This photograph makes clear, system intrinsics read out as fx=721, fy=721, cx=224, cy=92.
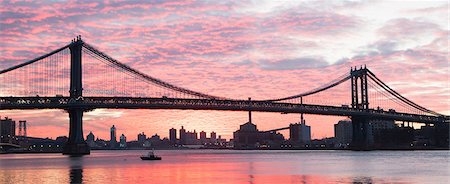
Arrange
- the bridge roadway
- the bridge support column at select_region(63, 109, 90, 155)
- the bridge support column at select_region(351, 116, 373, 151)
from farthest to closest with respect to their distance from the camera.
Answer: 1. the bridge support column at select_region(351, 116, 373, 151)
2. the bridge roadway
3. the bridge support column at select_region(63, 109, 90, 155)

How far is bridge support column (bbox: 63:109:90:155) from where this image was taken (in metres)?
107

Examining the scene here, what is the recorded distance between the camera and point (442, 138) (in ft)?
620

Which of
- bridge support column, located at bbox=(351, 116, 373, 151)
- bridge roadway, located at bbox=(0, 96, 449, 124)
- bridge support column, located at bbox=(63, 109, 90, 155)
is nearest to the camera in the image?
bridge support column, located at bbox=(63, 109, 90, 155)

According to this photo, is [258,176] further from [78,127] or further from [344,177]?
[78,127]

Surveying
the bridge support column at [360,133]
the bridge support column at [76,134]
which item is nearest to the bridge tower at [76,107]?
the bridge support column at [76,134]

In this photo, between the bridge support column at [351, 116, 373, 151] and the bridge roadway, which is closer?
the bridge roadway

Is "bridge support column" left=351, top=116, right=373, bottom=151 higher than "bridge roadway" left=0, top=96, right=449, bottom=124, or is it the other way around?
"bridge roadway" left=0, top=96, right=449, bottom=124

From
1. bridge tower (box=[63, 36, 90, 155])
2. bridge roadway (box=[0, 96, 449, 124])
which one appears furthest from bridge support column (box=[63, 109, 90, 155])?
bridge roadway (box=[0, 96, 449, 124])

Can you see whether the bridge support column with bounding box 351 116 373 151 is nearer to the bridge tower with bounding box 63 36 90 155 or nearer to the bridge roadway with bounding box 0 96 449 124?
the bridge roadway with bounding box 0 96 449 124

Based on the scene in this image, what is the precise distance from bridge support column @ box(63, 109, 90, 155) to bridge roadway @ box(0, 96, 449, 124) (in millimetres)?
1506

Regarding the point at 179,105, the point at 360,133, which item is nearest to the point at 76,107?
the point at 179,105

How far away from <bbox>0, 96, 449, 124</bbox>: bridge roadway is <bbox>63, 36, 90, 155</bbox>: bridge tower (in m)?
0.79

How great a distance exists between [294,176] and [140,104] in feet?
190

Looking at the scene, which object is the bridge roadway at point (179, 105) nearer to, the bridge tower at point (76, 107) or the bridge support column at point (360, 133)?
the bridge tower at point (76, 107)
